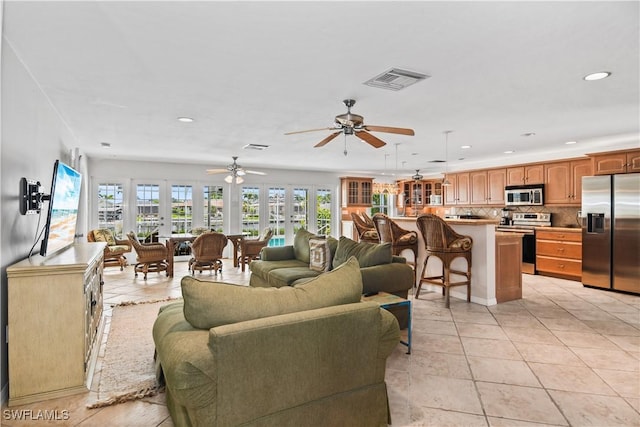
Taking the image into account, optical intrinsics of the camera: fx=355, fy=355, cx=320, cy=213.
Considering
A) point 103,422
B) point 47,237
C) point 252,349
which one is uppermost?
point 47,237

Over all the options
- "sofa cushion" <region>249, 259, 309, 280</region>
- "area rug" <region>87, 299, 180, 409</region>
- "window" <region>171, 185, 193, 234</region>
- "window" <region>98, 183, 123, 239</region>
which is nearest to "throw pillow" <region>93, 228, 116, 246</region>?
"window" <region>98, 183, 123, 239</region>

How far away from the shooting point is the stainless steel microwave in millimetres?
6895

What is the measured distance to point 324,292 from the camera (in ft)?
6.36

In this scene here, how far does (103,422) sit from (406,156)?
6.34 metres

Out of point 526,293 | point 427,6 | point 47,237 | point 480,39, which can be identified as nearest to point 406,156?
point 526,293

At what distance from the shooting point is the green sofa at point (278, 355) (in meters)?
1.55

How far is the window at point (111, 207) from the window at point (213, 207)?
5.87 feet

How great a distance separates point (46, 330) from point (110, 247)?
4880 millimetres

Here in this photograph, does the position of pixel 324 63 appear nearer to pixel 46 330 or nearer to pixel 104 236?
pixel 46 330

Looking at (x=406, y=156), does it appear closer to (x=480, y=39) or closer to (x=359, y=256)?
(x=359, y=256)

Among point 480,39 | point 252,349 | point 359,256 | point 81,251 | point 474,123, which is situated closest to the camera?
point 252,349

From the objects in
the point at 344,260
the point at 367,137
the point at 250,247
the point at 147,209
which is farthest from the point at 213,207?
the point at 367,137

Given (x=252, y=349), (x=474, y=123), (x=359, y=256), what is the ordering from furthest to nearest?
(x=474, y=123), (x=359, y=256), (x=252, y=349)
